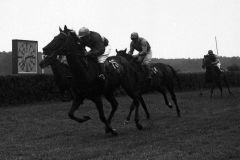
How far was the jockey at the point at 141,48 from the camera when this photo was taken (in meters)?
13.7

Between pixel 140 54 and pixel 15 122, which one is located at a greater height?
pixel 140 54

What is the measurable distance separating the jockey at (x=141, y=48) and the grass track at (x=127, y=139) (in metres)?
1.70

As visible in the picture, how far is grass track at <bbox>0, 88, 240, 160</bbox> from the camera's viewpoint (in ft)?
27.8

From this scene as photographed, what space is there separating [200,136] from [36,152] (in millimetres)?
3325

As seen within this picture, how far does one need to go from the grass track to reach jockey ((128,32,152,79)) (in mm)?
1705

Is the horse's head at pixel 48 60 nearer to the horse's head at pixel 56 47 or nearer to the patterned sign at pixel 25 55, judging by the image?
the horse's head at pixel 56 47

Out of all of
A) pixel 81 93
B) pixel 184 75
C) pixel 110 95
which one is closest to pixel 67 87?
pixel 81 93

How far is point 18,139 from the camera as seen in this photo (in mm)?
11328

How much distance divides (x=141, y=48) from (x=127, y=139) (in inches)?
163

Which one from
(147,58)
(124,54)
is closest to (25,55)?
(147,58)

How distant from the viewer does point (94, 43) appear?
1112cm

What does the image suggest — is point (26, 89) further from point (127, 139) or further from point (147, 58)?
point (127, 139)

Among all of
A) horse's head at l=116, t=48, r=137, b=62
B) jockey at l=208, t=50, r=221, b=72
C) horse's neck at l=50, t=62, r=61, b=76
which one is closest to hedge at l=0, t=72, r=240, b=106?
jockey at l=208, t=50, r=221, b=72

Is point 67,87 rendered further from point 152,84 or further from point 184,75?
point 184,75
